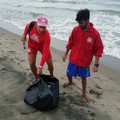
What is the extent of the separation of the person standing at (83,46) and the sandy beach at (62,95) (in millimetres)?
346

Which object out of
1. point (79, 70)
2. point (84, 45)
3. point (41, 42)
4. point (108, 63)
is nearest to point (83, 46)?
point (84, 45)

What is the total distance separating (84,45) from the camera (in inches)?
204

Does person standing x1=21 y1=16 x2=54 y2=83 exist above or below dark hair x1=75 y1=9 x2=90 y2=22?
below

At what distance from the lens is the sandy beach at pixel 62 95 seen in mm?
4910

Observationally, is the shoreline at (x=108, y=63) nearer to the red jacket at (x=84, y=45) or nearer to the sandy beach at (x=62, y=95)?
the sandy beach at (x=62, y=95)

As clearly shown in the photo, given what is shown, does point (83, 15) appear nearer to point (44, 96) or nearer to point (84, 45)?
point (84, 45)

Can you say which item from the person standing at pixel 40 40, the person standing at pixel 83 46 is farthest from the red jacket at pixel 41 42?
the person standing at pixel 83 46

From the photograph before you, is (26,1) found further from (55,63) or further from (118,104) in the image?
(118,104)

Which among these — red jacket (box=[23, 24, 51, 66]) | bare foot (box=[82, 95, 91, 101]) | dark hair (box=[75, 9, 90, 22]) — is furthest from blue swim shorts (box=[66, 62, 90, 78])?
dark hair (box=[75, 9, 90, 22])

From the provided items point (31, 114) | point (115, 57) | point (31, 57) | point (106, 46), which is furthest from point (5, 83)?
point (106, 46)

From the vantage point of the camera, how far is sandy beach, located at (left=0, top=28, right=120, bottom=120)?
4910 mm

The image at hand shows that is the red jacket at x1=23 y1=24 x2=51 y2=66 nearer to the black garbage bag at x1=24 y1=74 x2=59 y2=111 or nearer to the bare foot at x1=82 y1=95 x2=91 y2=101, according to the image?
the black garbage bag at x1=24 y1=74 x2=59 y2=111

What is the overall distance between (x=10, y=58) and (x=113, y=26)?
6412mm

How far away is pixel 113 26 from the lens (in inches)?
507
